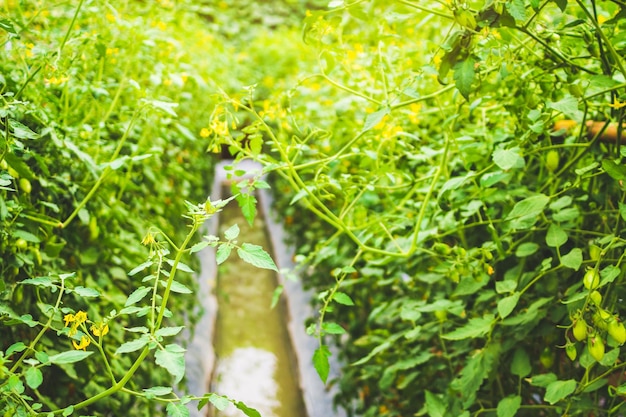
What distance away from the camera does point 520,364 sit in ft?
4.79

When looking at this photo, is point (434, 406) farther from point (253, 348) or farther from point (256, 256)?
point (253, 348)

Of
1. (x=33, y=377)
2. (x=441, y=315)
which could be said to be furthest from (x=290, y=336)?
(x=33, y=377)

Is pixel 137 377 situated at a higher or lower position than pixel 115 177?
lower

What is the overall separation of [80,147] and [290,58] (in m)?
3.85

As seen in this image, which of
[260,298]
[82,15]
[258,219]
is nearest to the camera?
[82,15]

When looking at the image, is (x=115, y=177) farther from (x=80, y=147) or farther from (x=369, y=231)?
(x=369, y=231)

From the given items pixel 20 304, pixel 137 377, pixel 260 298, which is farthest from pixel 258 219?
pixel 20 304

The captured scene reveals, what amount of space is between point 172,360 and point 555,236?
908mm

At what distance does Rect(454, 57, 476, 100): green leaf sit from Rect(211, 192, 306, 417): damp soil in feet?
4.67

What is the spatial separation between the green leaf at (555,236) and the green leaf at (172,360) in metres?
0.87

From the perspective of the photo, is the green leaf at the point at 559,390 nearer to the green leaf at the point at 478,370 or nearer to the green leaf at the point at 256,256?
the green leaf at the point at 478,370

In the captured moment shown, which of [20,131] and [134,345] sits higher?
[20,131]

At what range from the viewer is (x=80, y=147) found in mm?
1598

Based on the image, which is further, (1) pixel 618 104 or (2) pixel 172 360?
(1) pixel 618 104
